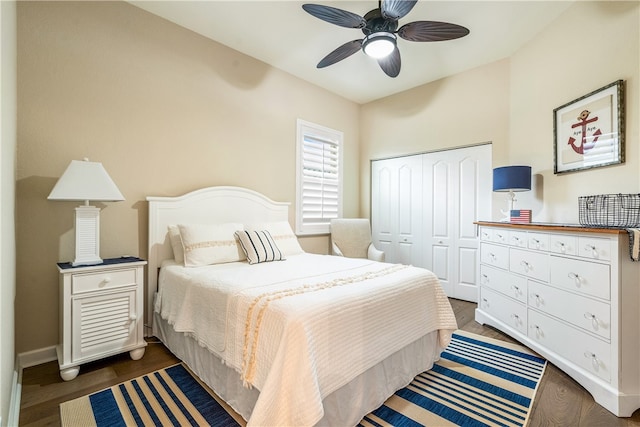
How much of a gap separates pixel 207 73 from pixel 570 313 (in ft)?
12.3

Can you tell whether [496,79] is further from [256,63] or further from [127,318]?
[127,318]

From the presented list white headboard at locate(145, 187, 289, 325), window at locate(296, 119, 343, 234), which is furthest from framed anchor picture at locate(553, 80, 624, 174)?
white headboard at locate(145, 187, 289, 325)

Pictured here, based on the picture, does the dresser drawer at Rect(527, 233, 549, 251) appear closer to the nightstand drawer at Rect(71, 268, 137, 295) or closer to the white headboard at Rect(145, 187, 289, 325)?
the white headboard at Rect(145, 187, 289, 325)

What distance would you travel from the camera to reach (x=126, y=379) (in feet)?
→ 6.52

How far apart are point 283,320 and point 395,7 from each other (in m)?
2.09

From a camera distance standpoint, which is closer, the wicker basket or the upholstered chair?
the wicker basket

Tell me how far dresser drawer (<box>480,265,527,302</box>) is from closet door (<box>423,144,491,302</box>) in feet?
2.11

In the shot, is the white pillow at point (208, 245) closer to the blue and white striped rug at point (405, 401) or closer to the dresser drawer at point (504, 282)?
the blue and white striped rug at point (405, 401)

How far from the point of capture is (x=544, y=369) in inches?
83.8

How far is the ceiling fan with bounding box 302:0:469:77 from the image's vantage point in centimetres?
200

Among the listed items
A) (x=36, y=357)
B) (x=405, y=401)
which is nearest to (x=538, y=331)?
(x=405, y=401)

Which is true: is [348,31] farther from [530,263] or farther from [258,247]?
[530,263]

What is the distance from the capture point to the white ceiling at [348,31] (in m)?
2.58

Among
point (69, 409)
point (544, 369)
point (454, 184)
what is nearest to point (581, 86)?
point (454, 184)
